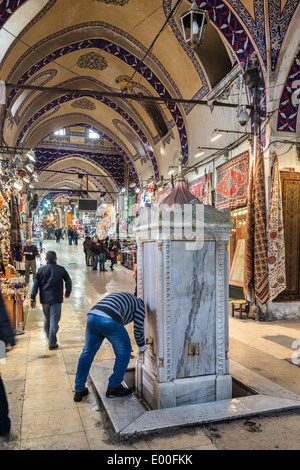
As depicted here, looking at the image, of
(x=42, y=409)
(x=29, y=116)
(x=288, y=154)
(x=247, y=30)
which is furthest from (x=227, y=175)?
(x=29, y=116)

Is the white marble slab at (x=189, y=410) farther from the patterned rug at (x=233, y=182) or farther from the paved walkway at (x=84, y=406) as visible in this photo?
the patterned rug at (x=233, y=182)

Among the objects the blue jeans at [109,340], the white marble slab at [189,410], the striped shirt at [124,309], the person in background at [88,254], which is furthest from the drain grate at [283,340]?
the person in background at [88,254]

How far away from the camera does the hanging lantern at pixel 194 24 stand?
4035mm

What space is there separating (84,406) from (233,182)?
596cm

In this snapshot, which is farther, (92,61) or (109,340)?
(92,61)

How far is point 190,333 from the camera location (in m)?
2.98

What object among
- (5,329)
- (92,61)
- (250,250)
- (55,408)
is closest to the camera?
(5,329)

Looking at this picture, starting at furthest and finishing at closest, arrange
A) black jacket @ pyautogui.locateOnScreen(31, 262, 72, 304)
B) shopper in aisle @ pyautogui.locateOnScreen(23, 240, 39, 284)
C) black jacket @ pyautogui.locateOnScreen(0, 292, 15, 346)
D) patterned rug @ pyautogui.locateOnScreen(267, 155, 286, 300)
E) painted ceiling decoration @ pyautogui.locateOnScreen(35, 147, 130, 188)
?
painted ceiling decoration @ pyautogui.locateOnScreen(35, 147, 130, 188) < shopper in aisle @ pyautogui.locateOnScreen(23, 240, 39, 284) < patterned rug @ pyautogui.locateOnScreen(267, 155, 286, 300) < black jacket @ pyautogui.locateOnScreen(31, 262, 72, 304) < black jacket @ pyautogui.locateOnScreen(0, 292, 15, 346)

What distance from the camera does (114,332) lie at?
2.84 m

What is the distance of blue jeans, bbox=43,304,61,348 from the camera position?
449 cm

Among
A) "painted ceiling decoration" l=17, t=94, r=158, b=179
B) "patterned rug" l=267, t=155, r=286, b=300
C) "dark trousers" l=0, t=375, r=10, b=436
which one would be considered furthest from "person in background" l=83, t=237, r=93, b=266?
"dark trousers" l=0, t=375, r=10, b=436

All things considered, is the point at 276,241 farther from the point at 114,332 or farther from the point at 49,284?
the point at 114,332

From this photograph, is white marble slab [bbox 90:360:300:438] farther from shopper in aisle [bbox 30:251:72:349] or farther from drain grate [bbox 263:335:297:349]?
drain grate [bbox 263:335:297:349]

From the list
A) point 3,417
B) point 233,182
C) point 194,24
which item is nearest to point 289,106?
point 233,182
